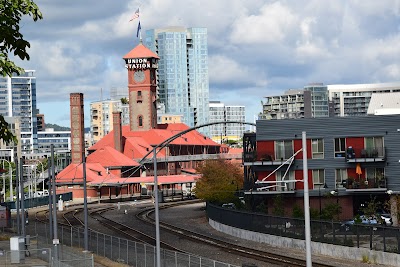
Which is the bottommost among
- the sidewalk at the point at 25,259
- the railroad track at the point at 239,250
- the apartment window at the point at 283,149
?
the railroad track at the point at 239,250

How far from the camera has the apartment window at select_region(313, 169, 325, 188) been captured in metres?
86.1

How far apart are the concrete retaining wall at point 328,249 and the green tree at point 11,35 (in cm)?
3350

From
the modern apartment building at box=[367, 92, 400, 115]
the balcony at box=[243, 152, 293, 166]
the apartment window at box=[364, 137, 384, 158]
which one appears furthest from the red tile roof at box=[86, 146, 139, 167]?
the apartment window at box=[364, 137, 384, 158]

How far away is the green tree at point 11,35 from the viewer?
24.1 metres

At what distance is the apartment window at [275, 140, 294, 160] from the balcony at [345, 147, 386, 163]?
217 inches

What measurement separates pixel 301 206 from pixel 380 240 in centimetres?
2895

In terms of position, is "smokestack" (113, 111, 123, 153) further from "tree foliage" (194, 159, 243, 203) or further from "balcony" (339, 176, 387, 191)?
"balcony" (339, 176, 387, 191)

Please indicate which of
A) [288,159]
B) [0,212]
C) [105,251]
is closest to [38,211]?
[0,212]

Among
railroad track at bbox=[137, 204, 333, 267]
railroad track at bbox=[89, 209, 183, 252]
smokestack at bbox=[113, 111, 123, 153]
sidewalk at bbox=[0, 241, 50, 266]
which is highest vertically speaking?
smokestack at bbox=[113, 111, 123, 153]

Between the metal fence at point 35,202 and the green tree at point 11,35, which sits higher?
the green tree at point 11,35

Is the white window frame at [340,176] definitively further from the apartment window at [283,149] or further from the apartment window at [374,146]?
the apartment window at [283,149]

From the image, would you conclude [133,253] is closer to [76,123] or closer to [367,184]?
[367,184]

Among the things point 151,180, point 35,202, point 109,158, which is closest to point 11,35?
point 35,202

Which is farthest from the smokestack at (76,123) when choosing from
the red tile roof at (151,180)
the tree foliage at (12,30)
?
the tree foliage at (12,30)
